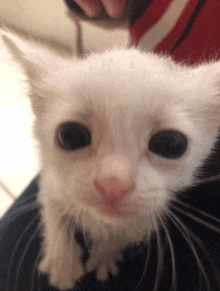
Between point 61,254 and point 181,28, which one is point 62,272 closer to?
point 61,254

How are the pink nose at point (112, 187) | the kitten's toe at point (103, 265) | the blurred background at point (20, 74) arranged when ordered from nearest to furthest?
the pink nose at point (112, 187) → the kitten's toe at point (103, 265) → the blurred background at point (20, 74)

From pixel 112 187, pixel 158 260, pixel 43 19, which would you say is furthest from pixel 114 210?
pixel 43 19

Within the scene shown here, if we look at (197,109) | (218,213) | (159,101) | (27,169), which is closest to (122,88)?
(159,101)

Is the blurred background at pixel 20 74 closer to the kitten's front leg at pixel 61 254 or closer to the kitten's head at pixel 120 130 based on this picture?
the kitten's front leg at pixel 61 254

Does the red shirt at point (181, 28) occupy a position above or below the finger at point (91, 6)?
below

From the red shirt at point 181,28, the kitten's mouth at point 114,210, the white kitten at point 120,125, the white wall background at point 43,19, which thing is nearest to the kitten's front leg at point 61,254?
the white kitten at point 120,125

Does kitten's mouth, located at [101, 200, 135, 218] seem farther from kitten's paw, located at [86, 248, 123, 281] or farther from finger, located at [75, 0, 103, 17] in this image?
finger, located at [75, 0, 103, 17]

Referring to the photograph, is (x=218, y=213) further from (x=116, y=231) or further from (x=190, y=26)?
(x=190, y=26)
